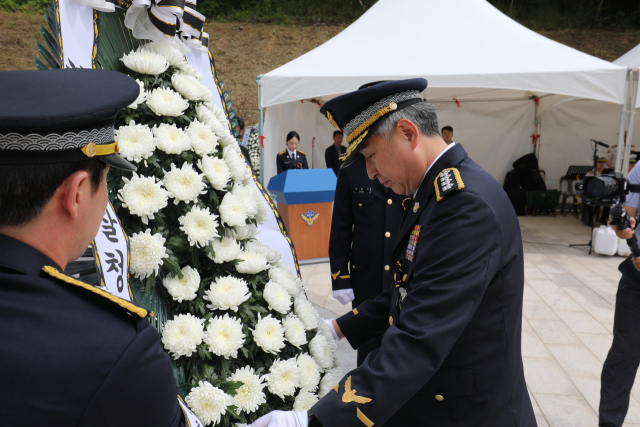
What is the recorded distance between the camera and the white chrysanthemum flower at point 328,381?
1416 millimetres

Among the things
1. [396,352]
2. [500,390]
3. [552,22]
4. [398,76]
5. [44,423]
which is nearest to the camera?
[44,423]

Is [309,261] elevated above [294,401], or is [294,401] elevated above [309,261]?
[294,401]

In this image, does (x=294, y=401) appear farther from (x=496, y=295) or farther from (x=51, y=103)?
(x=51, y=103)

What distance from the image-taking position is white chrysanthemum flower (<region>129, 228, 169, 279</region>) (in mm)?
1160

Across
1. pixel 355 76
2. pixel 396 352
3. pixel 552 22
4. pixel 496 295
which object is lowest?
pixel 396 352

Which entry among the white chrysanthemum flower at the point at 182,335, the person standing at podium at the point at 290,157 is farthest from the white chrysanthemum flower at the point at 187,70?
the person standing at podium at the point at 290,157

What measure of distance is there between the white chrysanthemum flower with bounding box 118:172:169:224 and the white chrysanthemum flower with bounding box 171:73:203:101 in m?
0.36

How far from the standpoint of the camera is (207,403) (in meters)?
1.16

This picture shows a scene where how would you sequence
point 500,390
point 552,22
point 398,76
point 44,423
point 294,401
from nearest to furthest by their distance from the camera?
point 44,423 → point 500,390 → point 294,401 → point 398,76 → point 552,22

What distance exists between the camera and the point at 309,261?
6.08 meters

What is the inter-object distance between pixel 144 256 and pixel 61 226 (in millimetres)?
499

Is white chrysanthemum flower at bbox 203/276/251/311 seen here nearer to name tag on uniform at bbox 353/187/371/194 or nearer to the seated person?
name tag on uniform at bbox 353/187/371/194

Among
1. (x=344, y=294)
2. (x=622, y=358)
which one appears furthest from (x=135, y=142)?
(x=622, y=358)

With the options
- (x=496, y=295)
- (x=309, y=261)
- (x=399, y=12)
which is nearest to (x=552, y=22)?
(x=399, y=12)
